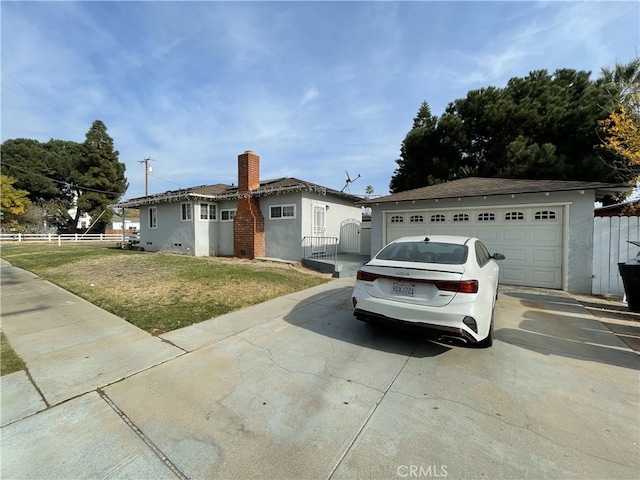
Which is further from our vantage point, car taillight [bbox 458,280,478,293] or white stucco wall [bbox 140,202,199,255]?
white stucco wall [bbox 140,202,199,255]

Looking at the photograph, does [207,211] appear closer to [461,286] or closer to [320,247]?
[320,247]

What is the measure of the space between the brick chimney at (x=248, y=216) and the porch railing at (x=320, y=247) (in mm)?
2546

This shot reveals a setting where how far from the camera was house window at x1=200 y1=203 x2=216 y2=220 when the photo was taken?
48.1ft

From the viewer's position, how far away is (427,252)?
412 cm

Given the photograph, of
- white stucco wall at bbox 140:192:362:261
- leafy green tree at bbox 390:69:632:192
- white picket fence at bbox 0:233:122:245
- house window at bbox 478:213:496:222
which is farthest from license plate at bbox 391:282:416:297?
white picket fence at bbox 0:233:122:245

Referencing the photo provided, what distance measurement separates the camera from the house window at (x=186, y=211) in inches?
583

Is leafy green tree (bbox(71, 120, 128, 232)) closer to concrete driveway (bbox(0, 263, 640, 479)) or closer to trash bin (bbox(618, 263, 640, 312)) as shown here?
concrete driveway (bbox(0, 263, 640, 479))

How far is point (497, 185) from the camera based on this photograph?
29.8 ft

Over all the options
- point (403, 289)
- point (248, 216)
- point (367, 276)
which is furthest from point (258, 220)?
point (403, 289)

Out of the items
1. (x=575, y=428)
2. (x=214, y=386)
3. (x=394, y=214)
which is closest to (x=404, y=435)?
(x=575, y=428)

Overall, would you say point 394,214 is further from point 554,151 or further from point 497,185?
point 554,151

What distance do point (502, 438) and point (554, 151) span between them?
15.9 metres

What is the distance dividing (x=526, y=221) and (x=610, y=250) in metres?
1.90

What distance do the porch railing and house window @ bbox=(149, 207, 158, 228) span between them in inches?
432
